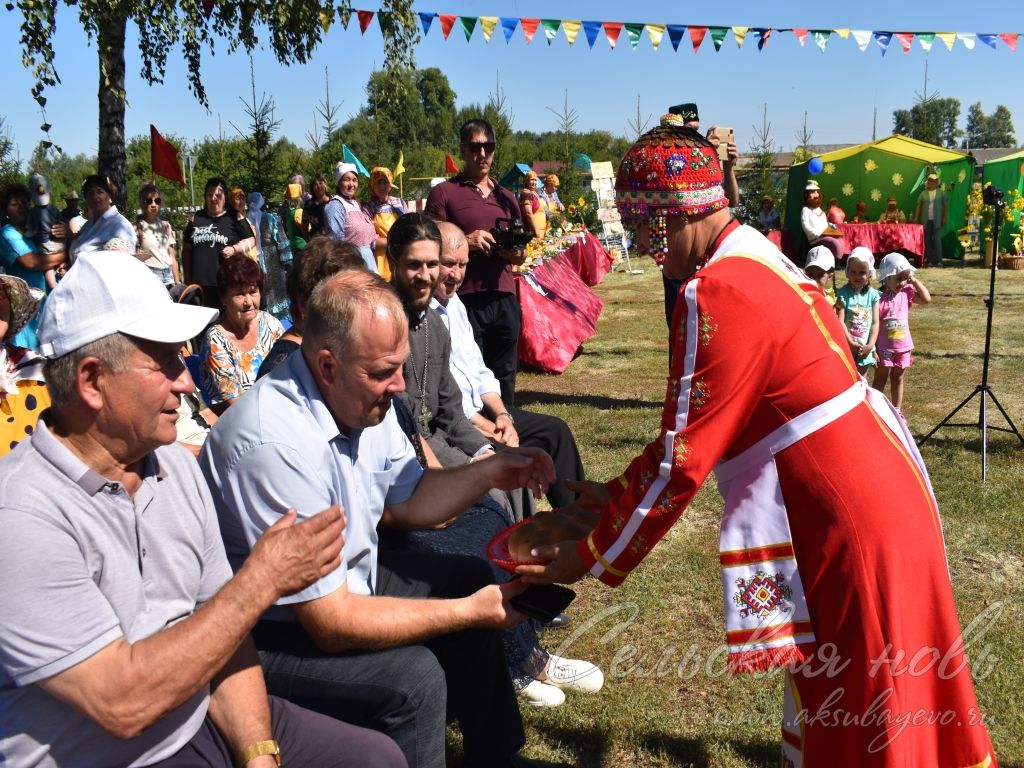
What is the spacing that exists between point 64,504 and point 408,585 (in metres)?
1.27

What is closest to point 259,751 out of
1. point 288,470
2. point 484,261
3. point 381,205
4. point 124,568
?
point 124,568

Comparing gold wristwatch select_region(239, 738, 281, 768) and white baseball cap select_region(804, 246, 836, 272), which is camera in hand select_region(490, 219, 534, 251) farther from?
gold wristwatch select_region(239, 738, 281, 768)

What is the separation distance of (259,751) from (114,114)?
1123 centimetres

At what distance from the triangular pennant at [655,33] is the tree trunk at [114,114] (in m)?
6.54

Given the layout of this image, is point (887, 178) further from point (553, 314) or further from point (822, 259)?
point (822, 259)

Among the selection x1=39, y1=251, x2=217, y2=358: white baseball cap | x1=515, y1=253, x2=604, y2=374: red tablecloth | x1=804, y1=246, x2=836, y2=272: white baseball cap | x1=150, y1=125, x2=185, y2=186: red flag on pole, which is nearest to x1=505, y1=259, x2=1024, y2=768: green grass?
x1=515, y1=253, x2=604, y2=374: red tablecloth

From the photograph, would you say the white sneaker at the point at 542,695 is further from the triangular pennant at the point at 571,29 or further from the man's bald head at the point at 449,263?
the triangular pennant at the point at 571,29

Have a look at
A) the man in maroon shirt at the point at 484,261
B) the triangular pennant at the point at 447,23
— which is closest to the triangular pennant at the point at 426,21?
the triangular pennant at the point at 447,23

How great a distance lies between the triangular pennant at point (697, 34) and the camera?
38.7 ft

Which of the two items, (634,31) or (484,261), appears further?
(634,31)

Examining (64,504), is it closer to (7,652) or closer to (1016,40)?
(7,652)

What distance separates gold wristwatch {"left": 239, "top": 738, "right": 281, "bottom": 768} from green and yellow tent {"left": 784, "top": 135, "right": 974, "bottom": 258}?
66.1 ft

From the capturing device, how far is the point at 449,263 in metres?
4.67

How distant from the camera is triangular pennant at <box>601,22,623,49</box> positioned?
38.5ft
